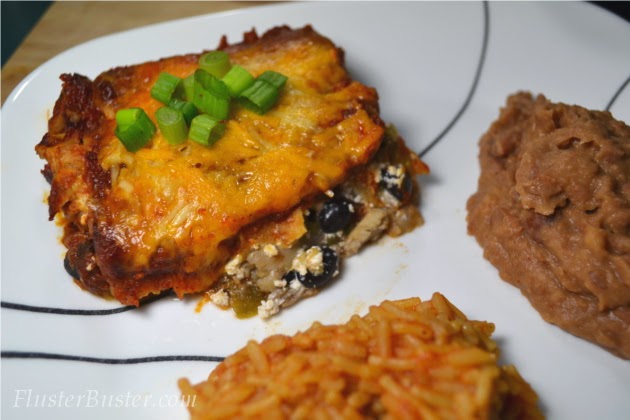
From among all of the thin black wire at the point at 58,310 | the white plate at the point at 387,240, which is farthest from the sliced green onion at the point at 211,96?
the thin black wire at the point at 58,310

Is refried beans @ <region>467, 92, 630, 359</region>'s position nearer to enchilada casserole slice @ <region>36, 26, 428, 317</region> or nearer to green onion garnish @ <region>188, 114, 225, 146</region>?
enchilada casserole slice @ <region>36, 26, 428, 317</region>

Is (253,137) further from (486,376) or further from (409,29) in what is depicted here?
(409,29)

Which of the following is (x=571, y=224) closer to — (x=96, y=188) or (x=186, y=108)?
(x=186, y=108)

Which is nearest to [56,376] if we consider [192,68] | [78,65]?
[192,68]

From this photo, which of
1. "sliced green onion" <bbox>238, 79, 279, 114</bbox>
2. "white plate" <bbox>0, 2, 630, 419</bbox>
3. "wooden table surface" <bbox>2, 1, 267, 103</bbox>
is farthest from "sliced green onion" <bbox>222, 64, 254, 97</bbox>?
"wooden table surface" <bbox>2, 1, 267, 103</bbox>

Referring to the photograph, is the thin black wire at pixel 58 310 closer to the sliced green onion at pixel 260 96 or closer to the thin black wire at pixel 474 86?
the sliced green onion at pixel 260 96

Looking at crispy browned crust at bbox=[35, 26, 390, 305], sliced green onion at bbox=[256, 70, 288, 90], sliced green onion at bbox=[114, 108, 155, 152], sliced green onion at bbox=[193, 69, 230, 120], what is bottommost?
crispy browned crust at bbox=[35, 26, 390, 305]
